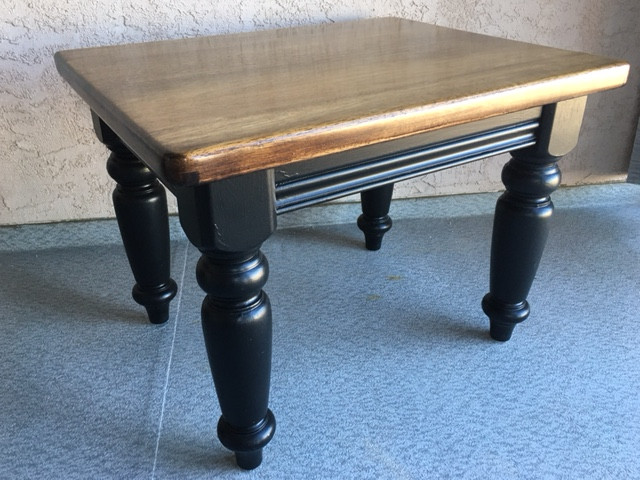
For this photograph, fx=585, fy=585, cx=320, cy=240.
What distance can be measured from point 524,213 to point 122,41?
754mm

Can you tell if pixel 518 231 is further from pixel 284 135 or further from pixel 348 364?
pixel 284 135

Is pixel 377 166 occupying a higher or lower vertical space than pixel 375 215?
higher

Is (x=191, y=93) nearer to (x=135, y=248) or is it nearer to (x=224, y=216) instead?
(x=224, y=216)

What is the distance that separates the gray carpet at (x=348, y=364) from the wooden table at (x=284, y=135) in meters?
0.10

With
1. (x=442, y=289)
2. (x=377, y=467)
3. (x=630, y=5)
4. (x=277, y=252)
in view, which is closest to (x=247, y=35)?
(x=277, y=252)

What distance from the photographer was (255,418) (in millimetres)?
688

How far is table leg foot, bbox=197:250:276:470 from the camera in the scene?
0.58 metres

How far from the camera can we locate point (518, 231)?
2.71 feet

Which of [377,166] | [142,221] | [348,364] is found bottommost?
[348,364]

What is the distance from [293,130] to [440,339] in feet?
1.86

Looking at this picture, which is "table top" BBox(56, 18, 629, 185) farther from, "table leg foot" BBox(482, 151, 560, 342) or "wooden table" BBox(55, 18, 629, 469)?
"table leg foot" BBox(482, 151, 560, 342)

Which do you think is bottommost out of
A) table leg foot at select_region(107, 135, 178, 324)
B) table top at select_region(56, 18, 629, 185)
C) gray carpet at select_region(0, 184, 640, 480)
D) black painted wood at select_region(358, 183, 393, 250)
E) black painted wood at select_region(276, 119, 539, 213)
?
gray carpet at select_region(0, 184, 640, 480)

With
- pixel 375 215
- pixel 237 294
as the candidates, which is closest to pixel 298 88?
pixel 237 294

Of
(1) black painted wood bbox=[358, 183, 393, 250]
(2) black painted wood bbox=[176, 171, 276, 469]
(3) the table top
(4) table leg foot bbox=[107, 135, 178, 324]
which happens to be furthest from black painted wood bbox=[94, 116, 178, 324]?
(1) black painted wood bbox=[358, 183, 393, 250]
